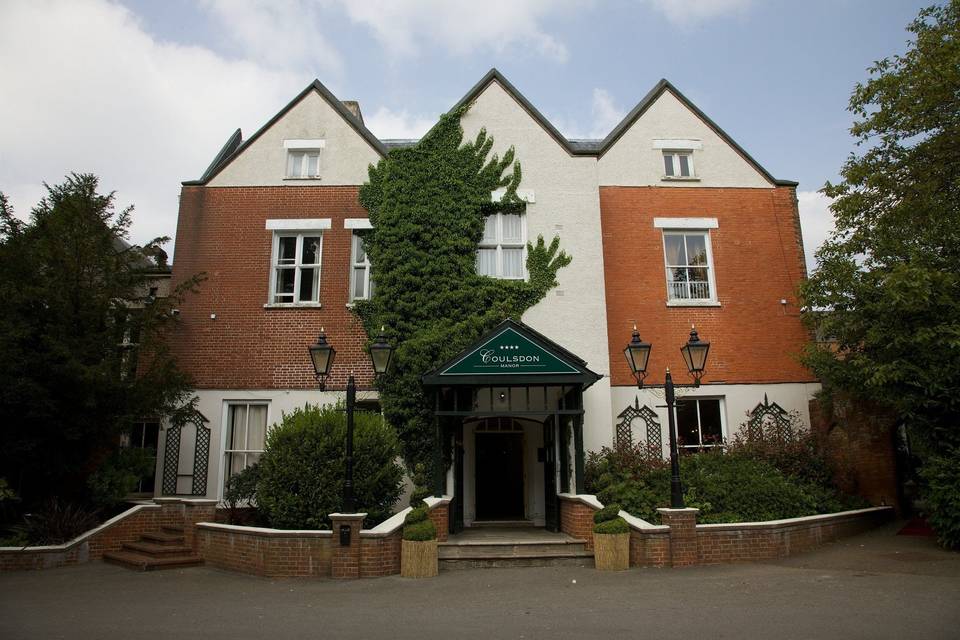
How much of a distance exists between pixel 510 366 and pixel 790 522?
18.2 feet

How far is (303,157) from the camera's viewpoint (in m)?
16.4

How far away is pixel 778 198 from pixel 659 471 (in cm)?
843

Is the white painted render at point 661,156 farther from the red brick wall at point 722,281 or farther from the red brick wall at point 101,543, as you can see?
the red brick wall at point 101,543

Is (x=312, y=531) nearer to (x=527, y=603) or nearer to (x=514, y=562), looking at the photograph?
(x=514, y=562)

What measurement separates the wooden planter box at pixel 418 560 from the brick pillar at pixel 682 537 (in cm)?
385

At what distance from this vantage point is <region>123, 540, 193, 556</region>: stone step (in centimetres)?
1177

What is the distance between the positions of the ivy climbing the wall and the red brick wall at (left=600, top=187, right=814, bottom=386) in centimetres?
210

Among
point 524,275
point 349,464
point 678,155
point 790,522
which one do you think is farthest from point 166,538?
point 678,155

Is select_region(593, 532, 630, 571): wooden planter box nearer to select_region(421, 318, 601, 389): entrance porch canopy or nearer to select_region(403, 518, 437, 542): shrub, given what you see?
select_region(403, 518, 437, 542): shrub

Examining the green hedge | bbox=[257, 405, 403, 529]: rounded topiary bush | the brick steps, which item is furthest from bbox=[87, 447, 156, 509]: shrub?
the green hedge

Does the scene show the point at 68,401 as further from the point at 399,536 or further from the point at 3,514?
the point at 399,536

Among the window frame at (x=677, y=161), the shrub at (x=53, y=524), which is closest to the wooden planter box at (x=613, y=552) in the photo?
the shrub at (x=53, y=524)

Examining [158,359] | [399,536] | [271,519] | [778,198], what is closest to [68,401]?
[158,359]

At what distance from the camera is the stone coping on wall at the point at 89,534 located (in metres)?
11.6
